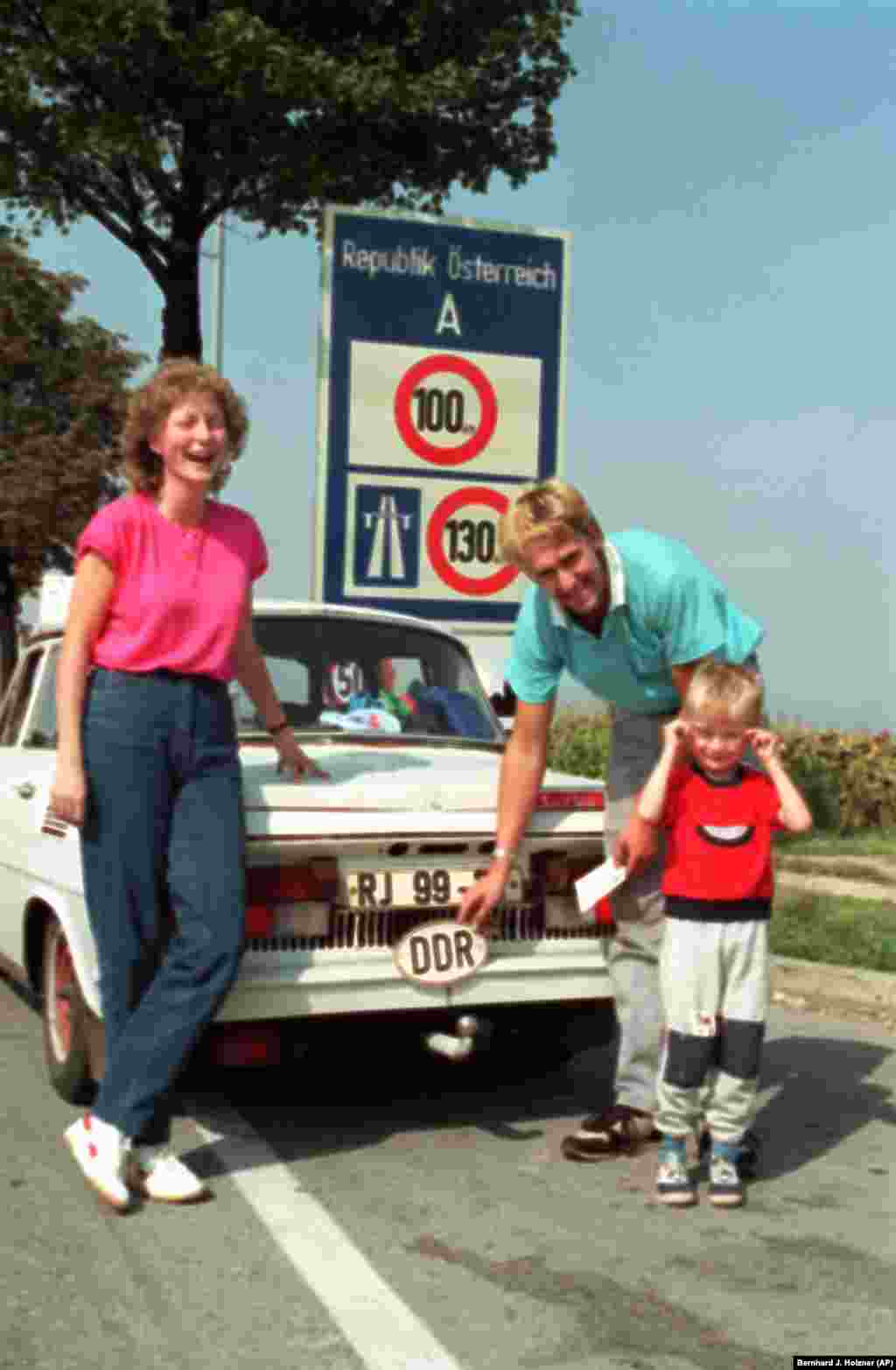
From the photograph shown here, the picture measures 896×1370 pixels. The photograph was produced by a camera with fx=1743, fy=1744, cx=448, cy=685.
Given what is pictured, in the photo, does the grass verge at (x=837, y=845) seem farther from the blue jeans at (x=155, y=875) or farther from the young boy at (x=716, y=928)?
the blue jeans at (x=155, y=875)

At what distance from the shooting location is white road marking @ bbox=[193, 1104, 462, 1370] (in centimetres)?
341

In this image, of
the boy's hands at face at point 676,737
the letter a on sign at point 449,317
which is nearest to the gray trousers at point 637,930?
the boy's hands at face at point 676,737

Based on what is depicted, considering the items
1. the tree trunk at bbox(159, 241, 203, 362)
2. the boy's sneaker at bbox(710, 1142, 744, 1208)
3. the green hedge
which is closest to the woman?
the boy's sneaker at bbox(710, 1142, 744, 1208)

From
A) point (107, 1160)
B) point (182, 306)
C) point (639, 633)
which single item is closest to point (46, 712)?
point (107, 1160)

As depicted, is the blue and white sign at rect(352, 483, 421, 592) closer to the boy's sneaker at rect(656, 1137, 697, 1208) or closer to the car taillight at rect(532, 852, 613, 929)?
the car taillight at rect(532, 852, 613, 929)

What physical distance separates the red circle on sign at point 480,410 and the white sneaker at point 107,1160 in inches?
217

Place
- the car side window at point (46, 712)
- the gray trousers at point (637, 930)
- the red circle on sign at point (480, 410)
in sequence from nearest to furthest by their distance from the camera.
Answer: the gray trousers at point (637, 930) < the car side window at point (46, 712) < the red circle on sign at point (480, 410)

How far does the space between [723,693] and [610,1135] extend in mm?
1354

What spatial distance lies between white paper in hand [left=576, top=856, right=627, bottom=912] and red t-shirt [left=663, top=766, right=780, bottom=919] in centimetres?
21

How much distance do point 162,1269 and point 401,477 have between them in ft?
19.6

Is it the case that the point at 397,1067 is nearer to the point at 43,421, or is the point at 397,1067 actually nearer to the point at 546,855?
the point at 546,855

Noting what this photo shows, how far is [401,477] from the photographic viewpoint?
935cm

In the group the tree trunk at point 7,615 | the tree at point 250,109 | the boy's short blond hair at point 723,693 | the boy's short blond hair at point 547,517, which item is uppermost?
the tree at point 250,109

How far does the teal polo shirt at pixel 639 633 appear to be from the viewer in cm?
456
